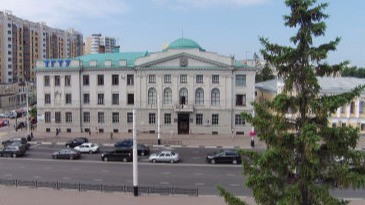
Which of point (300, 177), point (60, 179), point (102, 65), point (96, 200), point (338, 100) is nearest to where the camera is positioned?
point (338, 100)

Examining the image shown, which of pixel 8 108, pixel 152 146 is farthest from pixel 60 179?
pixel 8 108

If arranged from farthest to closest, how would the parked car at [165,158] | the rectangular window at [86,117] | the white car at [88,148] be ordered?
the rectangular window at [86,117] → the white car at [88,148] → the parked car at [165,158]

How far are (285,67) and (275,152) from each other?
310 cm

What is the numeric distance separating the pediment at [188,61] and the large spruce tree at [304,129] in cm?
4685

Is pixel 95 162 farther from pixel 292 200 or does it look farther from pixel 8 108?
pixel 8 108

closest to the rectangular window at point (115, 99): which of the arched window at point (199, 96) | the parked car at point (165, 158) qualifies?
the arched window at point (199, 96)

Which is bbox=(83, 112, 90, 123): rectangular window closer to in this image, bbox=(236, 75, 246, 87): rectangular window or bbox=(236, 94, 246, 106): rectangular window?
bbox=(236, 94, 246, 106): rectangular window

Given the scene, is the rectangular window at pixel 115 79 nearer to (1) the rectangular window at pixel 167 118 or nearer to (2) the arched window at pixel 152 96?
(2) the arched window at pixel 152 96

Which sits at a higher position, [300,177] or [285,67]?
[285,67]

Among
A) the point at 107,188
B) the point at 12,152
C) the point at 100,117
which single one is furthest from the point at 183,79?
the point at 107,188

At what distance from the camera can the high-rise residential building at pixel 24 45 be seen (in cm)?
12962

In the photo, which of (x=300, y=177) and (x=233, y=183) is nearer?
(x=300, y=177)

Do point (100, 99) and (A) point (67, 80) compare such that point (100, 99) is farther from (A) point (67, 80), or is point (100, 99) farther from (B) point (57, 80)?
(B) point (57, 80)

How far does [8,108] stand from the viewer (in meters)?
113
